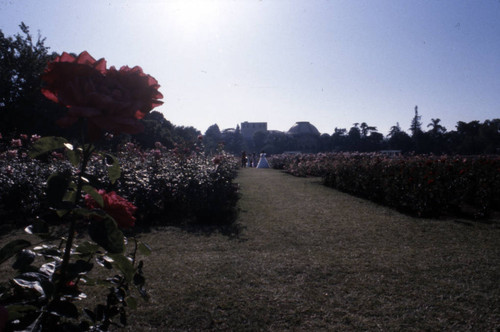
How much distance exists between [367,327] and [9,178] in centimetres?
703

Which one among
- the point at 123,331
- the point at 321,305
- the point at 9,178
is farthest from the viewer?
the point at 9,178

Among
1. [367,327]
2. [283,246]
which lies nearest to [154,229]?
[283,246]

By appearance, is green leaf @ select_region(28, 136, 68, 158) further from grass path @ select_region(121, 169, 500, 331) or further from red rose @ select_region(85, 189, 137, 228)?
grass path @ select_region(121, 169, 500, 331)

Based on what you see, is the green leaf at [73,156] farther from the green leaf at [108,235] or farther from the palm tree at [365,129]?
the palm tree at [365,129]

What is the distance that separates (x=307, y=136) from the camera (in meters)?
79.1

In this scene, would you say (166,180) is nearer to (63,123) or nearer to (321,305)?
(321,305)

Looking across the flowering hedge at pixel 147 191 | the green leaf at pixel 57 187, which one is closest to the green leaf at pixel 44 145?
the green leaf at pixel 57 187

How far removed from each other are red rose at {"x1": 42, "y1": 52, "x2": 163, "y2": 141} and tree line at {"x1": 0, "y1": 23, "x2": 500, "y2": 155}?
11cm

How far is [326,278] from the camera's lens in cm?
350

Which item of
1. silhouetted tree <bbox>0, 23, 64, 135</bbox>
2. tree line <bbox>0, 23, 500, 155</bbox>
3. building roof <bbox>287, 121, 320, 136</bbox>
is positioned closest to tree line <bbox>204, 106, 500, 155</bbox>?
tree line <bbox>0, 23, 500, 155</bbox>

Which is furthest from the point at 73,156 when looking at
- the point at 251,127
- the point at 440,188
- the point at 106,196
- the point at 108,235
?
the point at 251,127

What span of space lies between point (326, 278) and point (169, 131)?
40810 millimetres

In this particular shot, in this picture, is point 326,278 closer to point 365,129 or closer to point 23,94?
point 23,94

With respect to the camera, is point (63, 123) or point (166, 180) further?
point (166, 180)
